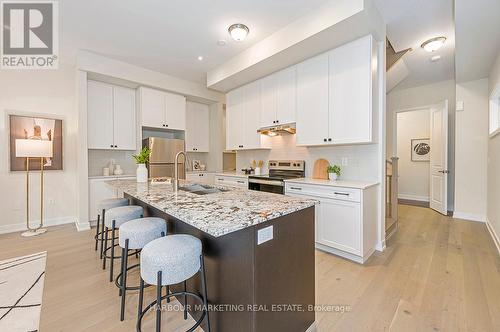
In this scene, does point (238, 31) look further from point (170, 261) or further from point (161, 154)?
point (170, 261)

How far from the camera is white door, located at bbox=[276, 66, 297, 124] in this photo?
11.3 ft

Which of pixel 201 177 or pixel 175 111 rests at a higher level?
pixel 175 111

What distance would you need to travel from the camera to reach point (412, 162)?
246 inches

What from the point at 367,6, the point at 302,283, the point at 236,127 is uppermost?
the point at 367,6

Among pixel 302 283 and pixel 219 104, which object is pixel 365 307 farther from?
pixel 219 104

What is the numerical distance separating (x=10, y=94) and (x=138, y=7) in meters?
2.91

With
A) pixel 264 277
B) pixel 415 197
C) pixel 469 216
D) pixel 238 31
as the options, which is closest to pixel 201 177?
pixel 238 31

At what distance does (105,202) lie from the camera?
272 centimetres

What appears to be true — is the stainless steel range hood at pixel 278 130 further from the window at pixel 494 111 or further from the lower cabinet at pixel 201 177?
the window at pixel 494 111

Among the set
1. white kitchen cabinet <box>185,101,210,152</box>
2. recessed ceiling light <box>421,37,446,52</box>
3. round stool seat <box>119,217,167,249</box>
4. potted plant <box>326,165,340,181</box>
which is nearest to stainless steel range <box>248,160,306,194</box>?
potted plant <box>326,165,340,181</box>

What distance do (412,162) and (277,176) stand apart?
15.8 ft

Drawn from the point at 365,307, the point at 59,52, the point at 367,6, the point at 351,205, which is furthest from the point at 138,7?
the point at 365,307

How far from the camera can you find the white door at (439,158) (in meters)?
4.59

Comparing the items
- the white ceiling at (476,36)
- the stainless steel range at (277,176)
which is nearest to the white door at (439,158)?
the white ceiling at (476,36)
